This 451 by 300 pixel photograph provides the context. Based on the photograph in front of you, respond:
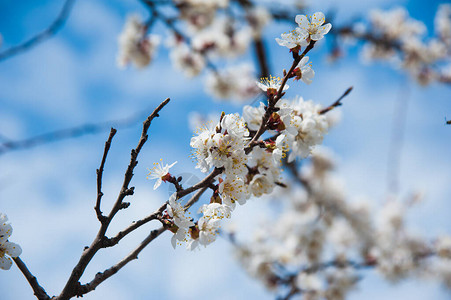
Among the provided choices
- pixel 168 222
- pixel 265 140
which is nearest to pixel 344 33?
pixel 265 140

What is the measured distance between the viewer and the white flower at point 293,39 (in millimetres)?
1125

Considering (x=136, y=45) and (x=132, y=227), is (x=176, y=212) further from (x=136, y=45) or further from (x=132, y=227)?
(x=136, y=45)

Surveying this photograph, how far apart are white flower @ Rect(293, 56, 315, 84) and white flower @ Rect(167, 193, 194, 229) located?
65 cm

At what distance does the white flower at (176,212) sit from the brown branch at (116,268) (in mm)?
68

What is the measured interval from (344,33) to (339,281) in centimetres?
386

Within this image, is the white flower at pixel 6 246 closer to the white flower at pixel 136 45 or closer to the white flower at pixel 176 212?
the white flower at pixel 176 212

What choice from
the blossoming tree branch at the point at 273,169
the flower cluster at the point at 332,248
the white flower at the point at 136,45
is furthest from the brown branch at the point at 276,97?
the white flower at the point at 136,45

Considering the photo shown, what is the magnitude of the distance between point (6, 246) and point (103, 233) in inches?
14.0

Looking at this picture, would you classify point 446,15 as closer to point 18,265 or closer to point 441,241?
point 441,241

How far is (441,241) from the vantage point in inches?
210

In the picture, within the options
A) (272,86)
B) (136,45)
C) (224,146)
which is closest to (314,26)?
(272,86)

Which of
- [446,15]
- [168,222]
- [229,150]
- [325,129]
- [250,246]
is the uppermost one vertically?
[446,15]

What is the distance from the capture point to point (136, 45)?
4.70m

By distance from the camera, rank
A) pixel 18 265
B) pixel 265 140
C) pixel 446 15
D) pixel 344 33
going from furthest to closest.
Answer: pixel 446 15
pixel 344 33
pixel 265 140
pixel 18 265
